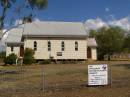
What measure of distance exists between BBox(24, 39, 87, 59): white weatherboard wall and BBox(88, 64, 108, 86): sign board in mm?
30823

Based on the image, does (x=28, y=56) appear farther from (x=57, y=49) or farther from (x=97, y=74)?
(x=97, y=74)

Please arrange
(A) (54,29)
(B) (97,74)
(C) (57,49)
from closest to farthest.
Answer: (B) (97,74)
(C) (57,49)
(A) (54,29)

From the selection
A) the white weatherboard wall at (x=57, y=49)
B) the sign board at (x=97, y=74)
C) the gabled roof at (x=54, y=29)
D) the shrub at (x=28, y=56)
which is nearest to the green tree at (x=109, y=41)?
the gabled roof at (x=54, y=29)

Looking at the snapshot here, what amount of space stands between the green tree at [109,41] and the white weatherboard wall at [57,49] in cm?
2002

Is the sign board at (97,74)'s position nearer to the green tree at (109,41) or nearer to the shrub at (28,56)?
the shrub at (28,56)

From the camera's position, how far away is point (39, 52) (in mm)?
49656

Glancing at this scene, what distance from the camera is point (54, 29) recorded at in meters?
51.0

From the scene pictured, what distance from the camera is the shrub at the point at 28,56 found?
46.6 metres

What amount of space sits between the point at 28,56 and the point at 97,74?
28690 mm

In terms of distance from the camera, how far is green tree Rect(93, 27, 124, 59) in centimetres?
7119

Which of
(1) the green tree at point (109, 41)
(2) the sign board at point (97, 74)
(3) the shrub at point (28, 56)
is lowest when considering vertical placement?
(2) the sign board at point (97, 74)

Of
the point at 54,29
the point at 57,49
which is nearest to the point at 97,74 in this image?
the point at 57,49

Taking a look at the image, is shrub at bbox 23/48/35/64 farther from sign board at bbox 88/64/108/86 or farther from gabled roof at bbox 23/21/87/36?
sign board at bbox 88/64/108/86

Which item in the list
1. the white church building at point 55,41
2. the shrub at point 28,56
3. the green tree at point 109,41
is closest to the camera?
the shrub at point 28,56
